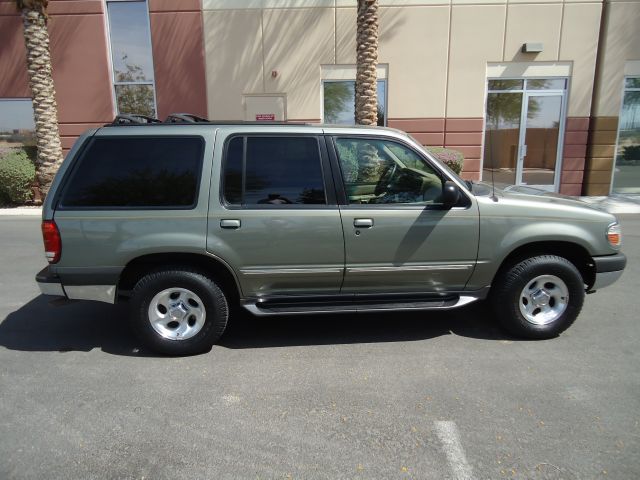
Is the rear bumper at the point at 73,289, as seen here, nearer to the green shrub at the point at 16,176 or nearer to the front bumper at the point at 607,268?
the front bumper at the point at 607,268

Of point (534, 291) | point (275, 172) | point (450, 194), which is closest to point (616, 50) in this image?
point (534, 291)

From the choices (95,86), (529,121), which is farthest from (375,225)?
(95,86)

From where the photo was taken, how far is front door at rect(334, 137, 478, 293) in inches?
152

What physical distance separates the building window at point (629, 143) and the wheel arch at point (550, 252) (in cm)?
1053

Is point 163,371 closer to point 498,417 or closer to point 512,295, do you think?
point 498,417

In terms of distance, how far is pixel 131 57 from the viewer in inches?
494

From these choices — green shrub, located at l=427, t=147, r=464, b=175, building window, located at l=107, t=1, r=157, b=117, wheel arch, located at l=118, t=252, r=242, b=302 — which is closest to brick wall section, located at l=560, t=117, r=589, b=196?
green shrub, located at l=427, t=147, r=464, b=175

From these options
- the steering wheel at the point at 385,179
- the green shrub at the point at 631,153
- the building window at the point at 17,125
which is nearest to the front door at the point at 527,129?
the green shrub at the point at 631,153

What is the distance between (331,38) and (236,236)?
9925 mm

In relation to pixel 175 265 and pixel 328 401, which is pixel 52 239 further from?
pixel 328 401

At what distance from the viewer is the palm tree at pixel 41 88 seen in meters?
11.2

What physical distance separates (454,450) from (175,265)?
101 inches

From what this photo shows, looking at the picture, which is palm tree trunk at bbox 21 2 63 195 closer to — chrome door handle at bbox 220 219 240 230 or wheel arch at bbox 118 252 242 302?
wheel arch at bbox 118 252 242 302

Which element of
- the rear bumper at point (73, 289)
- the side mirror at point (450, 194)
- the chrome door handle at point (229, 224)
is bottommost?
the rear bumper at point (73, 289)
